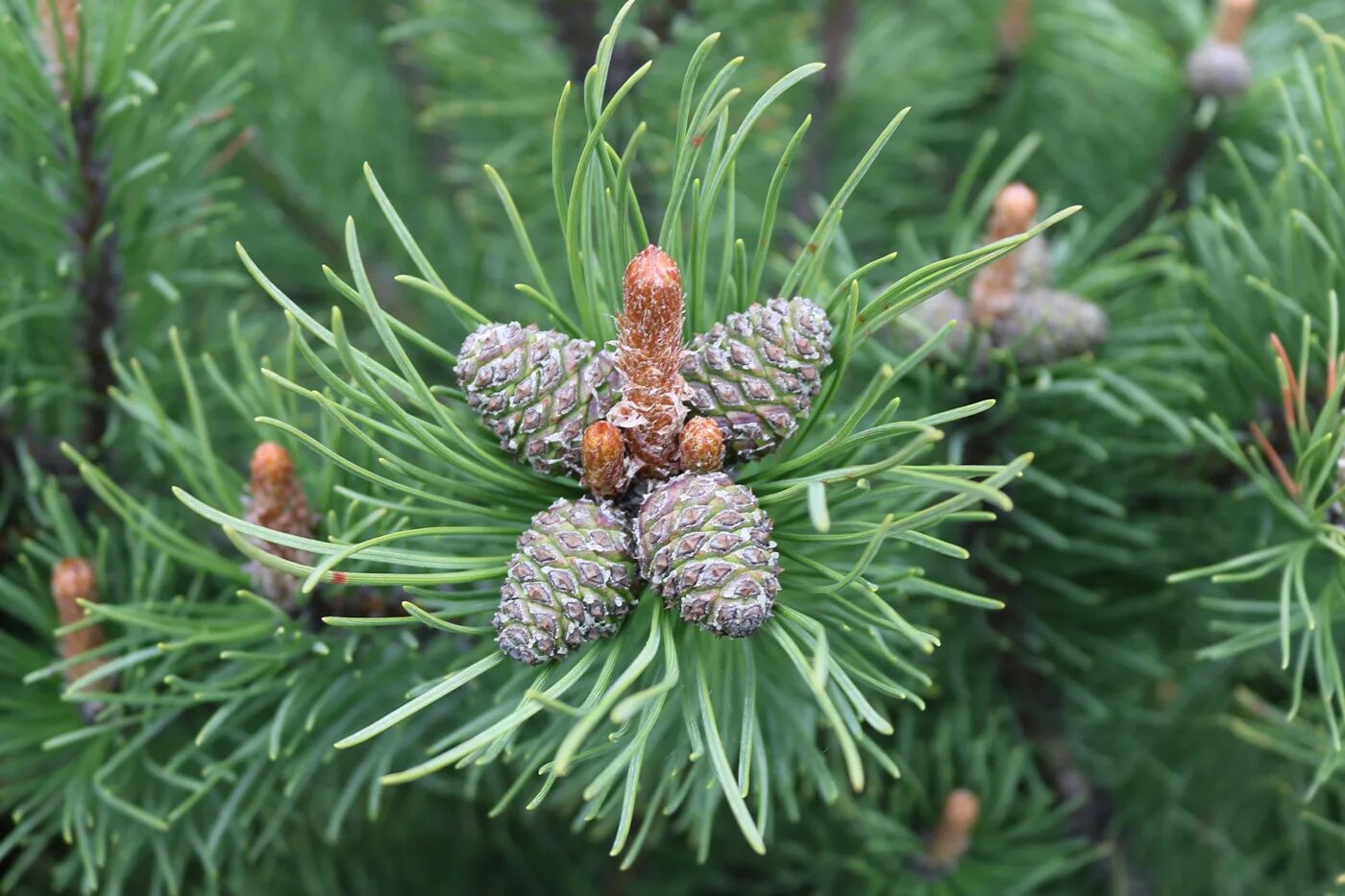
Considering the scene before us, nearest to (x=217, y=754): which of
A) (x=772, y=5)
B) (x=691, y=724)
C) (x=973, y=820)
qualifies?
(x=691, y=724)

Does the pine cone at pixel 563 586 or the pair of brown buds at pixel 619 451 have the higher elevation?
the pair of brown buds at pixel 619 451

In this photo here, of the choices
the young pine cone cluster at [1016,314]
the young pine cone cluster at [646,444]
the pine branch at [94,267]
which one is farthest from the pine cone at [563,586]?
the pine branch at [94,267]

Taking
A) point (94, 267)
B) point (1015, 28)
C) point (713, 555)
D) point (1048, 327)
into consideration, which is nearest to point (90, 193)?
point (94, 267)

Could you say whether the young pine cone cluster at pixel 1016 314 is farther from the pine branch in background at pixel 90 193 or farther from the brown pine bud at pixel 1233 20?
the pine branch in background at pixel 90 193

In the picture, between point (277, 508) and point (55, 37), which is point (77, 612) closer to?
point (277, 508)

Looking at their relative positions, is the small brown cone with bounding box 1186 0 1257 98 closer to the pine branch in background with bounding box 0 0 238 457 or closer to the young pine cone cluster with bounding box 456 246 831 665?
the young pine cone cluster with bounding box 456 246 831 665

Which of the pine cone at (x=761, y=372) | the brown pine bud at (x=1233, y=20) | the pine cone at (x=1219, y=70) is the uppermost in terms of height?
the brown pine bud at (x=1233, y=20)

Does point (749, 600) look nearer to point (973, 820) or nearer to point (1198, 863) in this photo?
point (973, 820)
